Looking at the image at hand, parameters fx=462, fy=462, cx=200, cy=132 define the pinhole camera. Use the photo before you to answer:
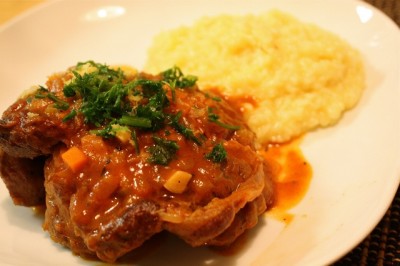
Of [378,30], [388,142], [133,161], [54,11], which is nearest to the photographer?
[133,161]

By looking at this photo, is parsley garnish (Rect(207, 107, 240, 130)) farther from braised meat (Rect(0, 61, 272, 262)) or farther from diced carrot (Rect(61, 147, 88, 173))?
diced carrot (Rect(61, 147, 88, 173))

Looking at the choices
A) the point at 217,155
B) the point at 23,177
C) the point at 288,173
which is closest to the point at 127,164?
the point at 217,155

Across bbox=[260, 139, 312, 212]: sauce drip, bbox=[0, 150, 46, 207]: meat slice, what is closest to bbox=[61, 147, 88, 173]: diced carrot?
bbox=[0, 150, 46, 207]: meat slice

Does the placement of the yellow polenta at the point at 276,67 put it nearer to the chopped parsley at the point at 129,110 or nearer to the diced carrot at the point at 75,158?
the chopped parsley at the point at 129,110

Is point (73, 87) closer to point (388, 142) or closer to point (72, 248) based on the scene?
point (72, 248)

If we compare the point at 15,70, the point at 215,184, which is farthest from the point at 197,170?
the point at 15,70

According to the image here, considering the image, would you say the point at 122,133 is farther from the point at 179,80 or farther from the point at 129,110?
the point at 179,80
